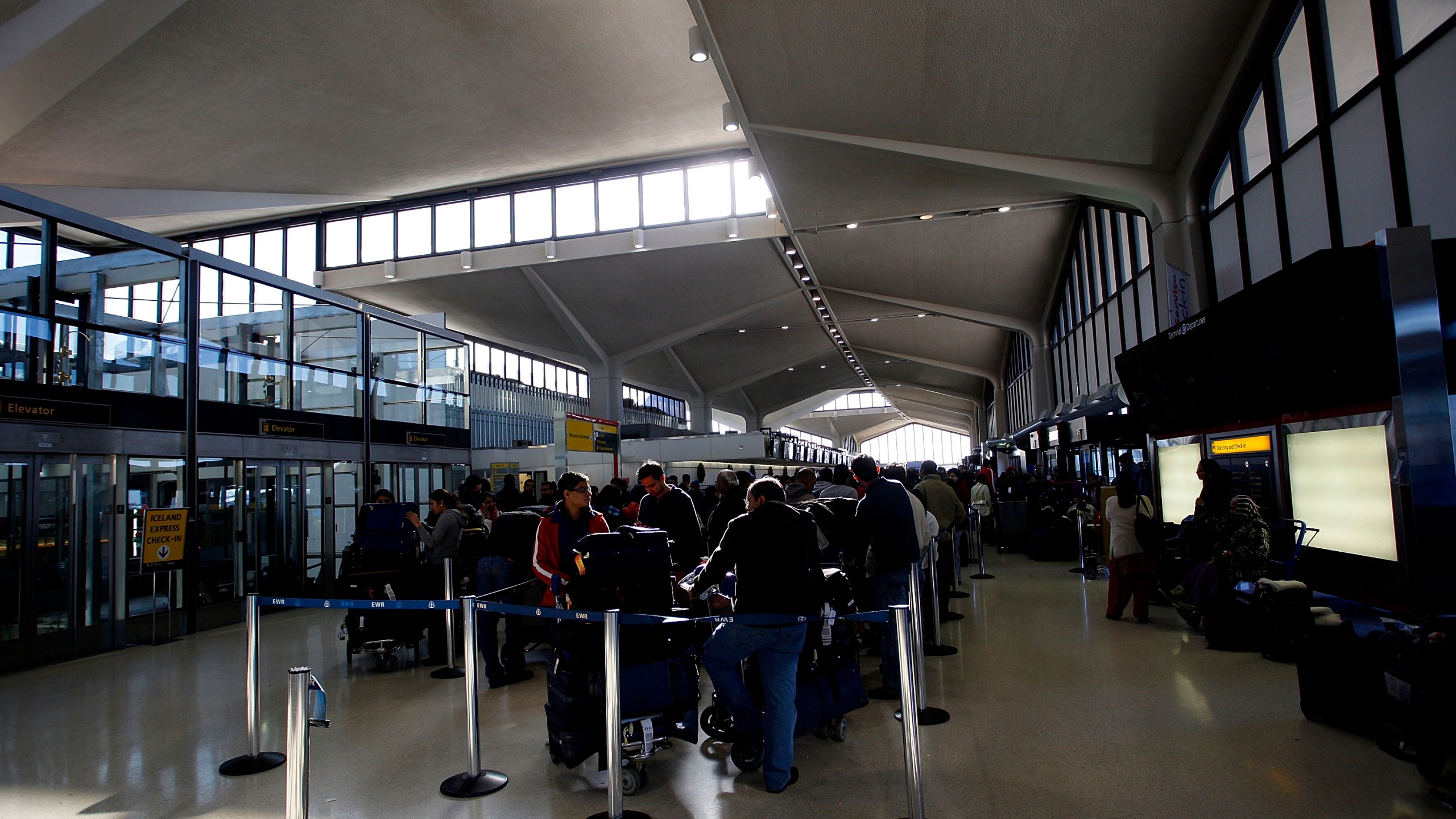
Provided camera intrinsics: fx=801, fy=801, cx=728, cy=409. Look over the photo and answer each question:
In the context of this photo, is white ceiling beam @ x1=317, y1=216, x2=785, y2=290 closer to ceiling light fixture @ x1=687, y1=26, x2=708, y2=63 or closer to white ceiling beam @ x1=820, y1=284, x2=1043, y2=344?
white ceiling beam @ x1=820, y1=284, x2=1043, y2=344

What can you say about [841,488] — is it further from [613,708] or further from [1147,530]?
[613,708]

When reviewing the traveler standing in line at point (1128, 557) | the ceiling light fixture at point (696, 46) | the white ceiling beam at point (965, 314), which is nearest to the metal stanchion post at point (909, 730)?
the traveler standing in line at point (1128, 557)

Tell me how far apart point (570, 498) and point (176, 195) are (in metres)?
18.5

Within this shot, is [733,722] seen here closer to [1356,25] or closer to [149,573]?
[1356,25]

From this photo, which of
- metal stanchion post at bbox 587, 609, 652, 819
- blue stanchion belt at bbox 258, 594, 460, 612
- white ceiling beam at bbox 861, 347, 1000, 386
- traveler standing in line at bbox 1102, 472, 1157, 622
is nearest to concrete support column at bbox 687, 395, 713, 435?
white ceiling beam at bbox 861, 347, 1000, 386

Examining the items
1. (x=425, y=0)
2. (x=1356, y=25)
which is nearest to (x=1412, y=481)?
(x=1356, y=25)

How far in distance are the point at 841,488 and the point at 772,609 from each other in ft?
17.7

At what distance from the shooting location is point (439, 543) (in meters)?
8.23

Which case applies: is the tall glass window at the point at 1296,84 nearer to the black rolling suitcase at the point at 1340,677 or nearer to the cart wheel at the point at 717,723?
the black rolling suitcase at the point at 1340,677

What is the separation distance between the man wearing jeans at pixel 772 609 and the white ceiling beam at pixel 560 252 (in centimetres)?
1801

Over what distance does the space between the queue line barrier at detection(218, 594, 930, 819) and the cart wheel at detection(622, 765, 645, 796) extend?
7.2 inches

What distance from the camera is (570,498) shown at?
562 cm

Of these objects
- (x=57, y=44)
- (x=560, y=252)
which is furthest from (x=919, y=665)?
(x=560, y=252)

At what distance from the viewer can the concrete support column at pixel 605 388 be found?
30469 mm
